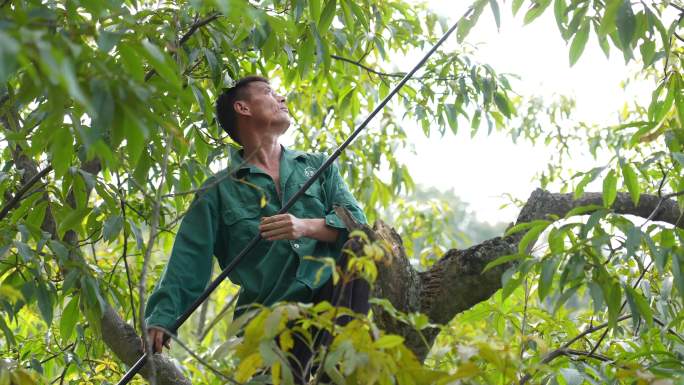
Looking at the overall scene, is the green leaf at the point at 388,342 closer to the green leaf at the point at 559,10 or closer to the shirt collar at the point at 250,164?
the green leaf at the point at 559,10

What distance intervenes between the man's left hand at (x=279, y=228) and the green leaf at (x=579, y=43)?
0.77 meters

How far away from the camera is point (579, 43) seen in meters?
2.08

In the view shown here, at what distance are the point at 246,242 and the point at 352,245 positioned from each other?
0.54 metres

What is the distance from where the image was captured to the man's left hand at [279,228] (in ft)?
7.52

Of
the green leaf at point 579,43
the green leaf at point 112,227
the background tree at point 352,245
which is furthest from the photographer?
the green leaf at point 112,227

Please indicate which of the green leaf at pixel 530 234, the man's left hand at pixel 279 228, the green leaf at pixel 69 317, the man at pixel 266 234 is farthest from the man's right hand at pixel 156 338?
the green leaf at pixel 530 234

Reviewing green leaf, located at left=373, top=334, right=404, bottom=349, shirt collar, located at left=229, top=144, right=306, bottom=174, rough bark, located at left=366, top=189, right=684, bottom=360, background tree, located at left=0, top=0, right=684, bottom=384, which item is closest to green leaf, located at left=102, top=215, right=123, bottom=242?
background tree, located at left=0, top=0, right=684, bottom=384

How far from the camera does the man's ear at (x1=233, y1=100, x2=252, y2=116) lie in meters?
2.82

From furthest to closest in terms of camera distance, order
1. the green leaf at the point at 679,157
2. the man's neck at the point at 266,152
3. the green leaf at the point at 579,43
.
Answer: the man's neck at the point at 266,152, the green leaf at the point at 579,43, the green leaf at the point at 679,157

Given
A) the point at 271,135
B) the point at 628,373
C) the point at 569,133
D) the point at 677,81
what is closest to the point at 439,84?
the point at 271,135

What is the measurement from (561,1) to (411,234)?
2904mm

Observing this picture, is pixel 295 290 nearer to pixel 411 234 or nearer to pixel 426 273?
pixel 426 273

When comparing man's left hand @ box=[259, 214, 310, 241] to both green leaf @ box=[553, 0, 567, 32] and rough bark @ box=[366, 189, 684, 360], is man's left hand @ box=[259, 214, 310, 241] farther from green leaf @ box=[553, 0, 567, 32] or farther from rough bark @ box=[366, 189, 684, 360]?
green leaf @ box=[553, 0, 567, 32]

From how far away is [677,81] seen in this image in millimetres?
2365
